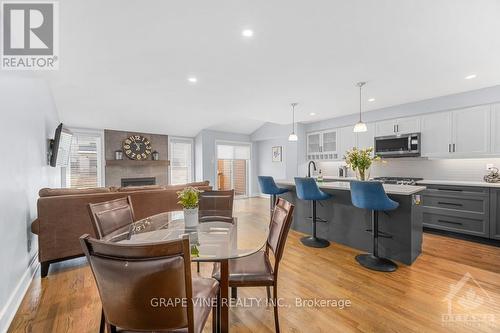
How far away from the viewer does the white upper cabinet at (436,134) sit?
4020mm

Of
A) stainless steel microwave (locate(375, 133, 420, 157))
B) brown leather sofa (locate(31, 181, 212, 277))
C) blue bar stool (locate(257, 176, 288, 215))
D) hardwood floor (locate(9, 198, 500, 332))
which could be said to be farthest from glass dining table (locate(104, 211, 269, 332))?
stainless steel microwave (locate(375, 133, 420, 157))

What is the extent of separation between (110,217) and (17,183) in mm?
1271

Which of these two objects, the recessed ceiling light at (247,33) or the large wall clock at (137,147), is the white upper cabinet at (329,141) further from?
the large wall clock at (137,147)

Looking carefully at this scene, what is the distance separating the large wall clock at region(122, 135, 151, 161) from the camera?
6152mm

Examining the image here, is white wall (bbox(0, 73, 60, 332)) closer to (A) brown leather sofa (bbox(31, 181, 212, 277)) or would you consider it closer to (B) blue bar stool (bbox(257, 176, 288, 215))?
(A) brown leather sofa (bbox(31, 181, 212, 277))

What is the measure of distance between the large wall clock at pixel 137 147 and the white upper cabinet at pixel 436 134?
6.87 metres

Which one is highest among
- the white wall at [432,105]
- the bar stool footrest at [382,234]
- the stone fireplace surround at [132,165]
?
the white wall at [432,105]

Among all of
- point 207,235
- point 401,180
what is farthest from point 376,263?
point 401,180

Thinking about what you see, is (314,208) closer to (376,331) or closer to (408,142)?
(376,331)

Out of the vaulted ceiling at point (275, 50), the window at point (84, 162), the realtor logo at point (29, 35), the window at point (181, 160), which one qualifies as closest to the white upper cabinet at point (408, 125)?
the vaulted ceiling at point (275, 50)

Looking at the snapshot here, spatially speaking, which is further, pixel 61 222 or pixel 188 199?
pixel 61 222

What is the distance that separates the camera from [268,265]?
1.71m

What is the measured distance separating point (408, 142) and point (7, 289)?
604 cm

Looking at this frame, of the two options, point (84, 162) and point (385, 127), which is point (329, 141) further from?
point (84, 162)
